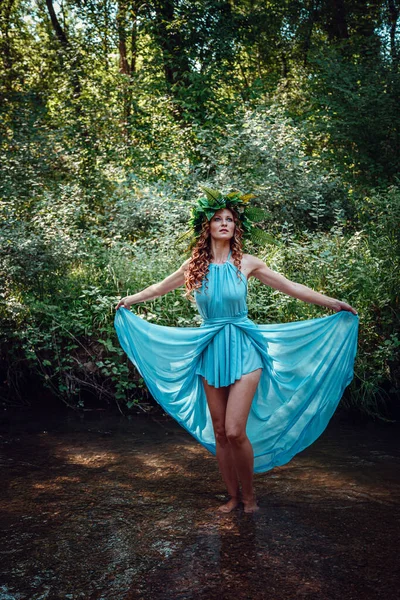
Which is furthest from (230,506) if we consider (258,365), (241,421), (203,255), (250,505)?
(203,255)

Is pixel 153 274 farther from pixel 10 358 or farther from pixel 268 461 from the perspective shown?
pixel 268 461

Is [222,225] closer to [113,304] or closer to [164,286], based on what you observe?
[164,286]

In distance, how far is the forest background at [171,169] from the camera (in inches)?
295

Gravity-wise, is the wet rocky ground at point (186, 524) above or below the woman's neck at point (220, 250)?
below

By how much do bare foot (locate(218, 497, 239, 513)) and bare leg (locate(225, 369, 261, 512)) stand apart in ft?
0.79

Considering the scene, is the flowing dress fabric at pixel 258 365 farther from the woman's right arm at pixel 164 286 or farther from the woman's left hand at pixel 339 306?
the woman's right arm at pixel 164 286

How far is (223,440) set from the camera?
4.25m

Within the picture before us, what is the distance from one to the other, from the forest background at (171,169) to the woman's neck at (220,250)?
Answer: 19.8 inches

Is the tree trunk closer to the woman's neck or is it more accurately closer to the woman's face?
the woman's face

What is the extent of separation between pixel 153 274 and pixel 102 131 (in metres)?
6.81

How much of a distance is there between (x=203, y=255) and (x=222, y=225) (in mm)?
266

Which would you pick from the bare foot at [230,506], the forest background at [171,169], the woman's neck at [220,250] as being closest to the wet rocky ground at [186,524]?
the bare foot at [230,506]

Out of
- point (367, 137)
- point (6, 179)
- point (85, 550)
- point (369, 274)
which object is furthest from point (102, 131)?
point (85, 550)

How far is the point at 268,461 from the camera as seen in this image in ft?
14.5
